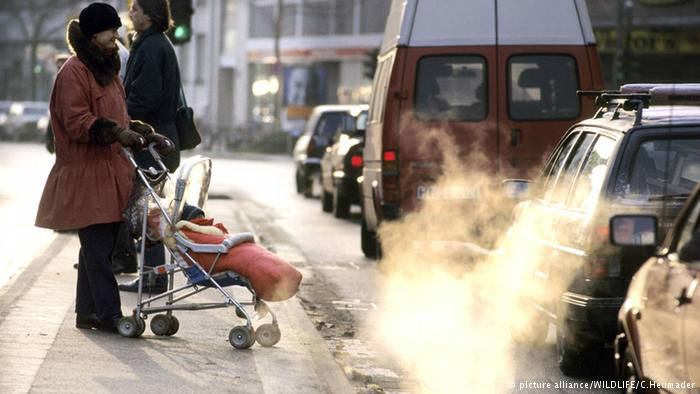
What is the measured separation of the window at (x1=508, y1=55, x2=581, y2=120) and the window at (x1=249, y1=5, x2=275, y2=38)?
5775 centimetres

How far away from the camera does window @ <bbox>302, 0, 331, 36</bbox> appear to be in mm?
68312

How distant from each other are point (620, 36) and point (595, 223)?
31457mm

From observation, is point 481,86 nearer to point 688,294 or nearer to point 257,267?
point 257,267

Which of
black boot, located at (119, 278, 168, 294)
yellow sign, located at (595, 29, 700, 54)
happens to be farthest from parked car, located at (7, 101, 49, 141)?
black boot, located at (119, 278, 168, 294)

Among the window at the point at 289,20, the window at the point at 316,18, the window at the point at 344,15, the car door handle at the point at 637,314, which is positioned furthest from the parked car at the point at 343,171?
the window at the point at 289,20

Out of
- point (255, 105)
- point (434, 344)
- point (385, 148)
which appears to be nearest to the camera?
point (434, 344)

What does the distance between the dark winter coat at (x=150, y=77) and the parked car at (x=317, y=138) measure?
13872 millimetres

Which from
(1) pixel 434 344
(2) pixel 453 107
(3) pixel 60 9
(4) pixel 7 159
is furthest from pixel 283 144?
(1) pixel 434 344

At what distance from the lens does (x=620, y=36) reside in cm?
3828

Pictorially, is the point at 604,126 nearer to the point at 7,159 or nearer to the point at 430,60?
the point at 430,60

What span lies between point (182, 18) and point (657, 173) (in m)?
11.2

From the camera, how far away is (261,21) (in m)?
72.3

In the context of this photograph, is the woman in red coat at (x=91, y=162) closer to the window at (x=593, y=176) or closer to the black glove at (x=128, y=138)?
the black glove at (x=128, y=138)

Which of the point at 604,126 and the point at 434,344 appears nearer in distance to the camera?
the point at 604,126
